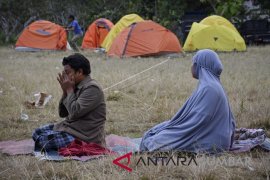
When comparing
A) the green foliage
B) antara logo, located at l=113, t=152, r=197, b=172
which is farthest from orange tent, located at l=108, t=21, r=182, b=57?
antara logo, located at l=113, t=152, r=197, b=172

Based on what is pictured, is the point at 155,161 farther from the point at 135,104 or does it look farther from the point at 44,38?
the point at 44,38

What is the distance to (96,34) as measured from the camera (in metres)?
21.2

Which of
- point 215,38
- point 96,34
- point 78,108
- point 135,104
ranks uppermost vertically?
point 78,108

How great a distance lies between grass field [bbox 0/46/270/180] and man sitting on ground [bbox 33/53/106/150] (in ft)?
1.32

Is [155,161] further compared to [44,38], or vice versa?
[44,38]

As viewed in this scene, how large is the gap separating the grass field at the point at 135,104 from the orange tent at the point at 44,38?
4367 millimetres

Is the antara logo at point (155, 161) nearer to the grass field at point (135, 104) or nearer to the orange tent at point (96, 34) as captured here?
the grass field at point (135, 104)

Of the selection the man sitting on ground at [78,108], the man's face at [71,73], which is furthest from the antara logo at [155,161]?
the man's face at [71,73]

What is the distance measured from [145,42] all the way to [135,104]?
8371 mm

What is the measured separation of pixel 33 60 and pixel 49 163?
11059 mm

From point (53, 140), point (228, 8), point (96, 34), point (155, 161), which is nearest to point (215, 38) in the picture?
point (96, 34)

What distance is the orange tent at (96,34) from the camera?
69.1ft

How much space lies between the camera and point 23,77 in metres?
10.8

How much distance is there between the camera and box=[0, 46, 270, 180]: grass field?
3.98 metres
